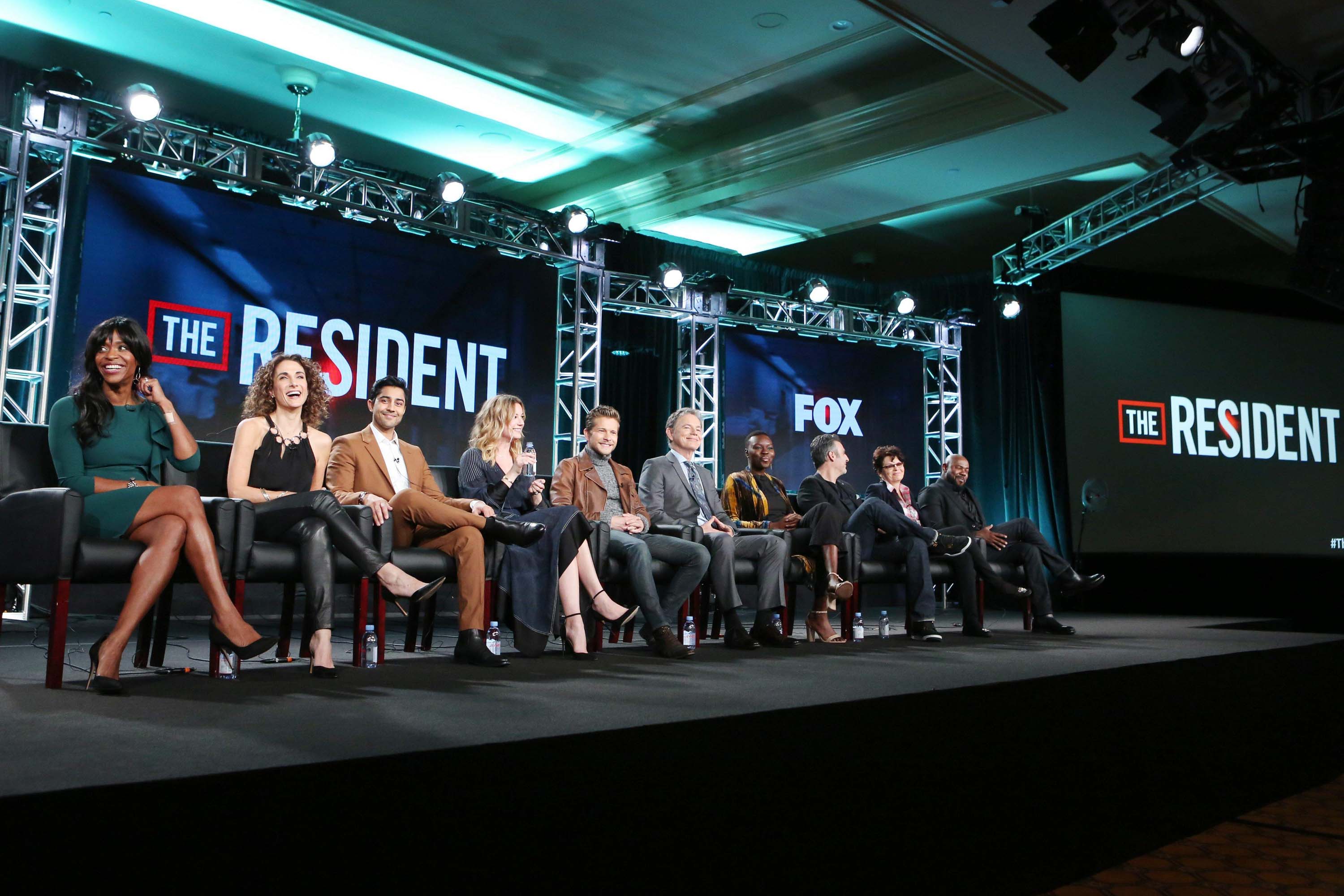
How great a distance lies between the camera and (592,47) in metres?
5.92

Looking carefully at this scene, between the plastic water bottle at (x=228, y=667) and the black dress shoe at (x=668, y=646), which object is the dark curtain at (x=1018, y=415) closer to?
the black dress shoe at (x=668, y=646)

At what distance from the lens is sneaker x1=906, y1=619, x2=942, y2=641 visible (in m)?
4.41

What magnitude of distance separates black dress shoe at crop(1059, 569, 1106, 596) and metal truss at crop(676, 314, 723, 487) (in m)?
2.87

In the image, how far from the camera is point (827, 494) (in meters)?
4.75

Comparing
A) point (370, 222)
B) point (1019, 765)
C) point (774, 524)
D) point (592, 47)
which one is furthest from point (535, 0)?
point (1019, 765)

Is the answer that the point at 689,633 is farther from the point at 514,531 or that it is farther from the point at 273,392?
the point at 273,392

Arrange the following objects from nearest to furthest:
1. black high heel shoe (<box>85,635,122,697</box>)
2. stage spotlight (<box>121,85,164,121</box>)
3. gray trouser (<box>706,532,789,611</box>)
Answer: black high heel shoe (<box>85,635,122,697</box>)
gray trouser (<box>706,532,789,611</box>)
stage spotlight (<box>121,85,164,121</box>)

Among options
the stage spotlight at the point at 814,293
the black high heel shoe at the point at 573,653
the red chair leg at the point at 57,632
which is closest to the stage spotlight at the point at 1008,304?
the stage spotlight at the point at 814,293

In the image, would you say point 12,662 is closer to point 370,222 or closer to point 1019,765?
point 1019,765

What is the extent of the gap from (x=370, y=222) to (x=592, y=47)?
187 centimetres

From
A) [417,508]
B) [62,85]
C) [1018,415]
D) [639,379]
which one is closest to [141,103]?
[62,85]

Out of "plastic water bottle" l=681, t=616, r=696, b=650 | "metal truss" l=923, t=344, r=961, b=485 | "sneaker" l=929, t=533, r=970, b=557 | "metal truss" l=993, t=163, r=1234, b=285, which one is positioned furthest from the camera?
"metal truss" l=923, t=344, r=961, b=485

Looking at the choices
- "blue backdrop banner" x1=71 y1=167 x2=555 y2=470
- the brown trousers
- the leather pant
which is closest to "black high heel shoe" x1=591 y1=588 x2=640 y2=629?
the brown trousers

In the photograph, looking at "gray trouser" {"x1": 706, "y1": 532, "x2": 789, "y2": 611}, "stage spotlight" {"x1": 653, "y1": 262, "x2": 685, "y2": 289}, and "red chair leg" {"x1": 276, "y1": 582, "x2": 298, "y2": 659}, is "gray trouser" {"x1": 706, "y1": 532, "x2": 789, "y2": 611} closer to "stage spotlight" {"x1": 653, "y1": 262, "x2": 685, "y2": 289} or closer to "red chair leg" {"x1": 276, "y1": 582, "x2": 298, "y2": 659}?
"red chair leg" {"x1": 276, "y1": 582, "x2": 298, "y2": 659}
